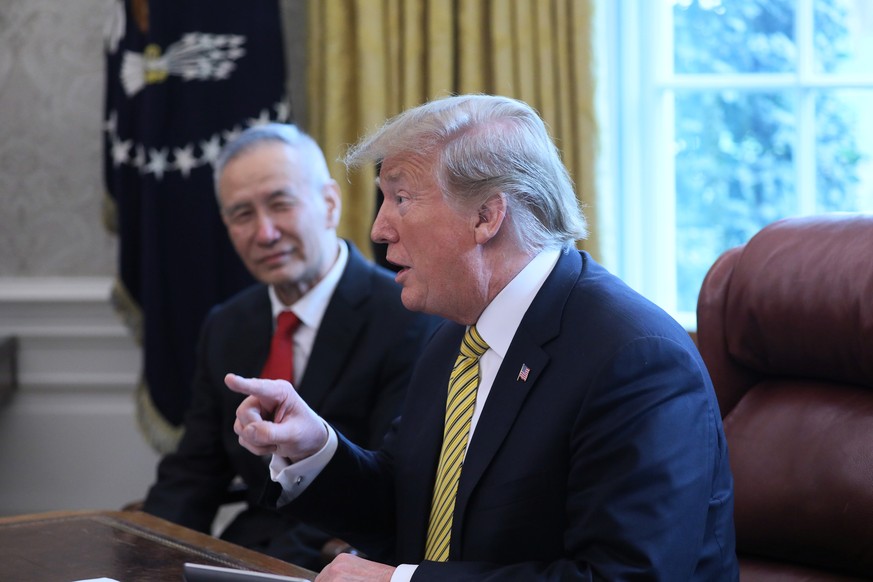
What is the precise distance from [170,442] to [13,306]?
2.62 ft

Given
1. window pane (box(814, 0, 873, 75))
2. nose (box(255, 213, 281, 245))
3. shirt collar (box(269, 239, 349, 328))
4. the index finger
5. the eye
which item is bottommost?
shirt collar (box(269, 239, 349, 328))

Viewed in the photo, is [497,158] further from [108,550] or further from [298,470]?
[108,550]

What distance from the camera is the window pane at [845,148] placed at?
3.27 metres

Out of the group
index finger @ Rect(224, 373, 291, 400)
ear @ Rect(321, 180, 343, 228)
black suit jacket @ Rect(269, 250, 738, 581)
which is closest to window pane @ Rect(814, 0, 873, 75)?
ear @ Rect(321, 180, 343, 228)

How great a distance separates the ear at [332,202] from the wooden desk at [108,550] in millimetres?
973

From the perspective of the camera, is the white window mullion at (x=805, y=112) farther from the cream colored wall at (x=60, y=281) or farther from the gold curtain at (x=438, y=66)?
the cream colored wall at (x=60, y=281)

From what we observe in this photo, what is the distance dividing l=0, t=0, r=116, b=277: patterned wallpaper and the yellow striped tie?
7.77 ft

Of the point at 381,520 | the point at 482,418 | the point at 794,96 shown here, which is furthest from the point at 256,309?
the point at 794,96

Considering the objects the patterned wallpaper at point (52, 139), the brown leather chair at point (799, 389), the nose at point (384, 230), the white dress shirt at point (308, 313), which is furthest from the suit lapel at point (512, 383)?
the patterned wallpaper at point (52, 139)

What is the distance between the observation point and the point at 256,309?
105 inches

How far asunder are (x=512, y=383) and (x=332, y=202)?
1297mm

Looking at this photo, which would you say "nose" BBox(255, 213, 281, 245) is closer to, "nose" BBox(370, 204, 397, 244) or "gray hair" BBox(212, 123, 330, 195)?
"gray hair" BBox(212, 123, 330, 195)

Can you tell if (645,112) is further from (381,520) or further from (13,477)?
(13,477)

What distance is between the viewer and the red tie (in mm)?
2537
